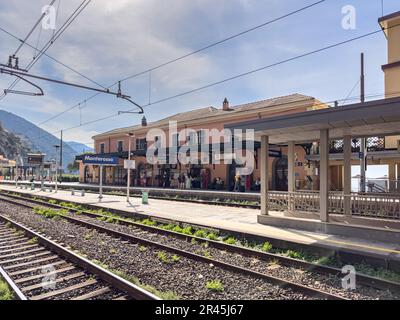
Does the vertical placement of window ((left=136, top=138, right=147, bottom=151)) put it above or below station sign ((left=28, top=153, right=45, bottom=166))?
above

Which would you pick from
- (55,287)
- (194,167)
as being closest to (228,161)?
(194,167)

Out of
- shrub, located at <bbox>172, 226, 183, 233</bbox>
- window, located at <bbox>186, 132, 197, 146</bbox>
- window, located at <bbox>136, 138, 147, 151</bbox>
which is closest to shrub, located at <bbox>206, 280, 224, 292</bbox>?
shrub, located at <bbox>172, 226, 183, 233</bbox>

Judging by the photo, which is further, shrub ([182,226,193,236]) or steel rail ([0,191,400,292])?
shrub ([182,226,193,236])

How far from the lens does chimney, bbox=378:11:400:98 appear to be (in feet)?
60.4

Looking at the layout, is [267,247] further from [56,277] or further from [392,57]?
[392,57]

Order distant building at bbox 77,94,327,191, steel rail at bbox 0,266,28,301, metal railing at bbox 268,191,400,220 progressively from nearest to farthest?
steel rail at bbox 0,266,28,301
metal railing at bbox 268,191,400,220
distant building at bbox 77,94,327,191

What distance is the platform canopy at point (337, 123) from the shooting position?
7.66 meters

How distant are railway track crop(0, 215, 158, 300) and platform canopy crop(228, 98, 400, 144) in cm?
654

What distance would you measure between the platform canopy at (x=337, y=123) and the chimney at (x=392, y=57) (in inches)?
424

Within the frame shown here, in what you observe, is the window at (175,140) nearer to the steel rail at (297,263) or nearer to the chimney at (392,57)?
the chimney at (392,57)

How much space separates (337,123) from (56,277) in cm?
781

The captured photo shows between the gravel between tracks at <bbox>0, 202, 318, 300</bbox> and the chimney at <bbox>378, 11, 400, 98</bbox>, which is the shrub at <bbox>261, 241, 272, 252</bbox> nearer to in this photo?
the gravel between tracks at <bbox>0, 202, 318, 300</bbox>

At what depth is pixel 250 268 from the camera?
6590mm

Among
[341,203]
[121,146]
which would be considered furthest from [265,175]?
Answer: [121,146]
